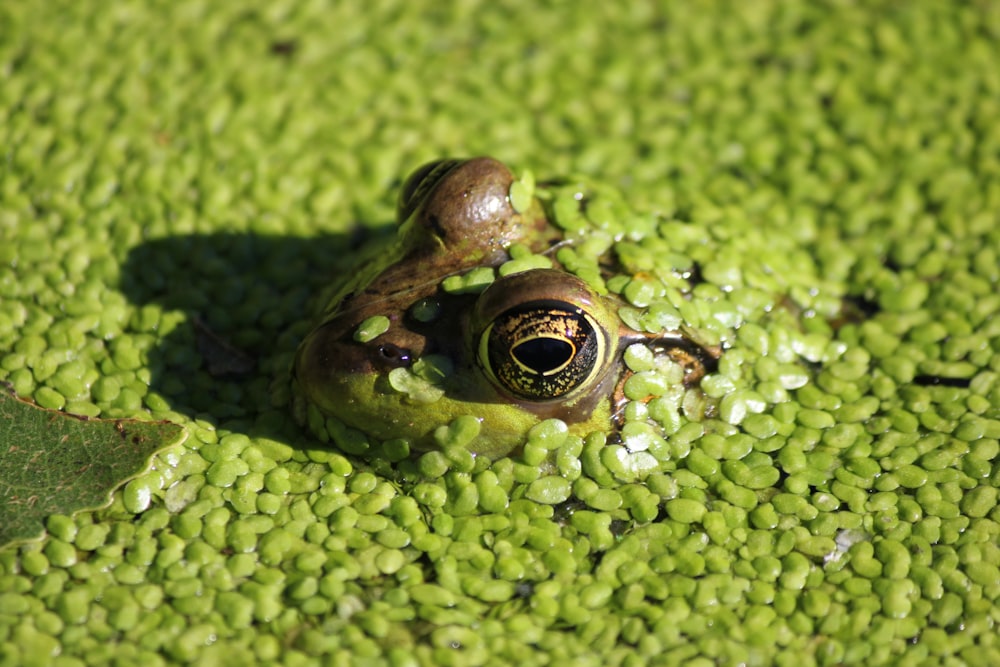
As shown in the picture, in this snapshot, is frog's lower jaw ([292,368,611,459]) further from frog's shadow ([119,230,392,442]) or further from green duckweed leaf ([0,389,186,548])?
green duckweed leaf ([0,389,186,548])

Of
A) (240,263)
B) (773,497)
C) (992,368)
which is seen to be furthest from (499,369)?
(992,368)

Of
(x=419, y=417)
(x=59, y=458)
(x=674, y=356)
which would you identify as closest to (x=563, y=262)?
(x=674, y=356)

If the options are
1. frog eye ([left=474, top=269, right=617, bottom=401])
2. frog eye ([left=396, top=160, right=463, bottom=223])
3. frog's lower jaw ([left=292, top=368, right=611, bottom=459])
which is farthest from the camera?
frog eye ([left=396, top=160, right=463, bottom=223])

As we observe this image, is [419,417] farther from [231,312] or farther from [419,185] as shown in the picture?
[231,312]

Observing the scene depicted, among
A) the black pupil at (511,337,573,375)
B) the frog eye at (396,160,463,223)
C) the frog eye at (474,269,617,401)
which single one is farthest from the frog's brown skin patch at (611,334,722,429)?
the frog eye at (396,160,463,223)

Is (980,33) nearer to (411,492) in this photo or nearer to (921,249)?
(921,249)

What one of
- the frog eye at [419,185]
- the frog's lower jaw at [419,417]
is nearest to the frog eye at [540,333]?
the frog's lower jaw at [419,417]

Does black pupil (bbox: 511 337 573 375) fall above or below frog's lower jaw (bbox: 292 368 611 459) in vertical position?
above
